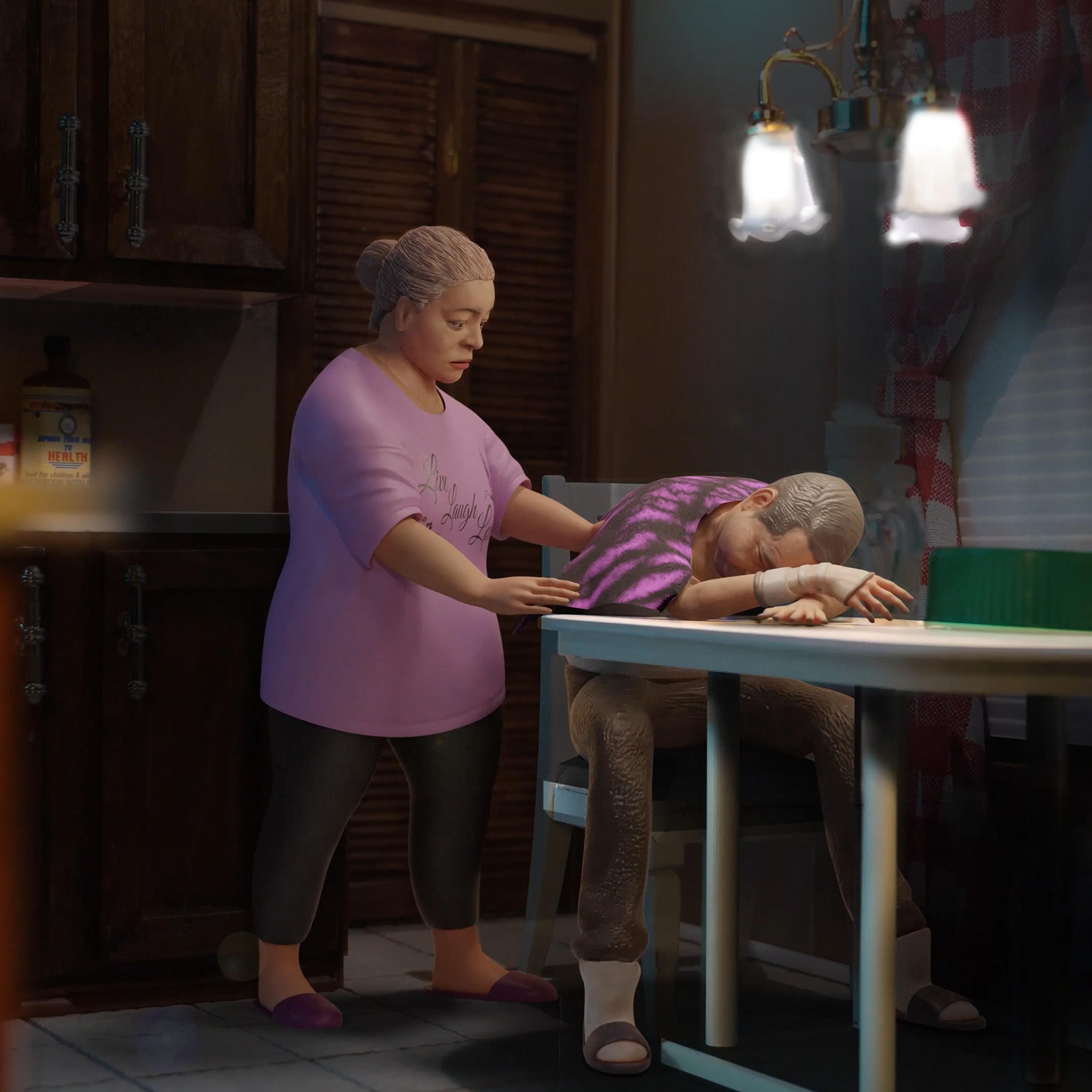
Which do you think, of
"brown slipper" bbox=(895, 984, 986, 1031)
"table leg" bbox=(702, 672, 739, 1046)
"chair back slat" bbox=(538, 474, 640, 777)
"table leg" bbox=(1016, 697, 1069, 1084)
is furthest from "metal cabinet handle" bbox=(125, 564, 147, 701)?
"table leg" bbox=(1016, 697, 1069, 1084)

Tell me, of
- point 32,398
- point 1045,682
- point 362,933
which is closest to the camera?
point 1045,682

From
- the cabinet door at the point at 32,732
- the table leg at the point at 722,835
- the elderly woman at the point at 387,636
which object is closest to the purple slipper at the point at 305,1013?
the elderly woman at the point at 387,636

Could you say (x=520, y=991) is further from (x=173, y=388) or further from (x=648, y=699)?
(x=173, y=388)

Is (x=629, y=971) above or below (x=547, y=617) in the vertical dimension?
below

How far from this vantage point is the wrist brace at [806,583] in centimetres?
190

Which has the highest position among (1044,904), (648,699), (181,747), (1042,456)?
(1042,456)

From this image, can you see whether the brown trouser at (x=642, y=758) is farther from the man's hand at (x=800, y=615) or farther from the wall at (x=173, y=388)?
the wall at (x=173, y=388)

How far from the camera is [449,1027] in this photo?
2.58m

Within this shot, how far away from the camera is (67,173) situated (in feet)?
8.85

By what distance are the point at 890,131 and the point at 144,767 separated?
66.2 inches

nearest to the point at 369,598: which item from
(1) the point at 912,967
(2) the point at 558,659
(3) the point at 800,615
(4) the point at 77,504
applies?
(2) the point at 558,659

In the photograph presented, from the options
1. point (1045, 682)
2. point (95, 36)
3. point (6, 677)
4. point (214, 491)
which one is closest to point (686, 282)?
point (214, 491)

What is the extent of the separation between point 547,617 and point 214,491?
1.53 m

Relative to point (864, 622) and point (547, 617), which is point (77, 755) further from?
point (864, 622)
